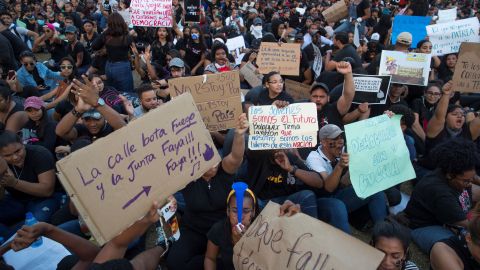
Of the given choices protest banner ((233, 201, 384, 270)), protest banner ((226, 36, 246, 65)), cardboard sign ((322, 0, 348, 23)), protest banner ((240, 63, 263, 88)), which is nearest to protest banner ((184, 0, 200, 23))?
protest banner ((226, 36, 246, 65))

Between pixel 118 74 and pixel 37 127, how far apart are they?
230 cm

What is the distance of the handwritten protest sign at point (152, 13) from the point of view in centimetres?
763

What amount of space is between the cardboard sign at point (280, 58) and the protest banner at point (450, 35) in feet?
8.14

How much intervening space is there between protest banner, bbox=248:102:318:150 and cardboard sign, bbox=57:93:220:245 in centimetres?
96

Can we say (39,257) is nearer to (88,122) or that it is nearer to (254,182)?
(88,122)

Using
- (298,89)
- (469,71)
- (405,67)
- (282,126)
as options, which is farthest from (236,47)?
(282,126)

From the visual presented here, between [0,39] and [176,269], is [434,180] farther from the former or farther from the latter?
[0,39]

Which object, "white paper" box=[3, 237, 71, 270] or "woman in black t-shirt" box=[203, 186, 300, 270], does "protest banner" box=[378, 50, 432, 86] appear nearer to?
"woman in black t-shirt" box=[203, 186, 300, 270]

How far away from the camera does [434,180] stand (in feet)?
10.9

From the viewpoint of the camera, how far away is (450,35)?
673 centimetres

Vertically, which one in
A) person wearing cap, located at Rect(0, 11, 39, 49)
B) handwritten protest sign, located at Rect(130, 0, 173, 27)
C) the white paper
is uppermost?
handwritten protest sign, located at Rect(130, 0, 173, 27)

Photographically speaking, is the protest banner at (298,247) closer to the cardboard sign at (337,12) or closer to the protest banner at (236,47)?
the protest banner at (236,47)

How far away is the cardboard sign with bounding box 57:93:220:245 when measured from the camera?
2.12 metres

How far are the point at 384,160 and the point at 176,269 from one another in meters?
2.15
